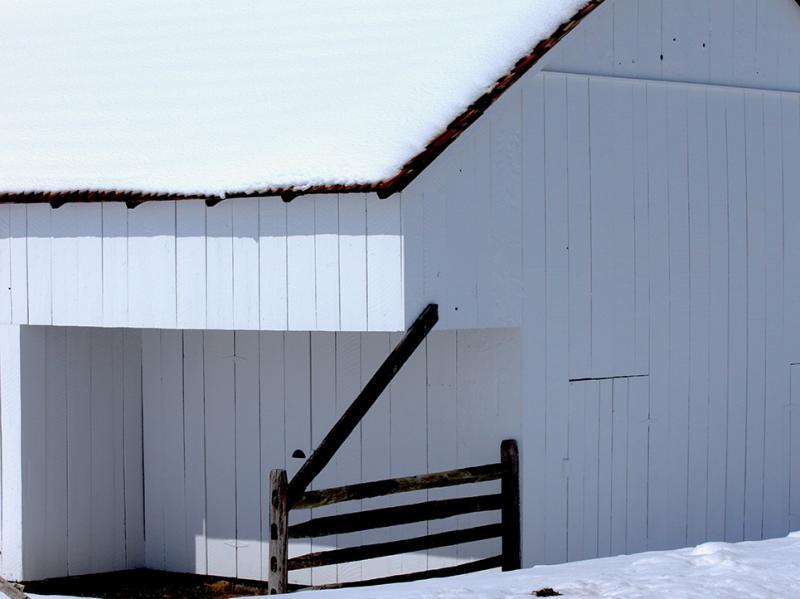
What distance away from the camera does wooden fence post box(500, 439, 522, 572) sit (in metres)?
11.5

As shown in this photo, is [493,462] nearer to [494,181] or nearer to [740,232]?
[494,181]

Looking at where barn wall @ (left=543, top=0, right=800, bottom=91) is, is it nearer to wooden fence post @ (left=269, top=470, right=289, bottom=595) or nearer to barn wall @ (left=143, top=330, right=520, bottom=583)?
barn wall @ (left=143, top=330, right=520, bottom=583)

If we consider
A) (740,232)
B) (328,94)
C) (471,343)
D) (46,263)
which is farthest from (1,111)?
(740,232)

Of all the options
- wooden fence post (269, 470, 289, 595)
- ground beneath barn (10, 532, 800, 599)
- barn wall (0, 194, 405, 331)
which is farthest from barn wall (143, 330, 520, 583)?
ground beneath barn (10, 532, 800, 599)

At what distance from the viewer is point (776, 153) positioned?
13461 mm

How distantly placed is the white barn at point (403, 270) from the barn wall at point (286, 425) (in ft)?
0.08

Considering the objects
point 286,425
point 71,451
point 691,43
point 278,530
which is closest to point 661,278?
point 691,43

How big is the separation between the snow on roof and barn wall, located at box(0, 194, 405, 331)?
218 millimetres

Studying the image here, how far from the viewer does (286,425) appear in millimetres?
13227

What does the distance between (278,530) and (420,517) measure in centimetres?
114

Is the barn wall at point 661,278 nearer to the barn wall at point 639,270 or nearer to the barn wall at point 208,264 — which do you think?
the barn wall at point 639,270

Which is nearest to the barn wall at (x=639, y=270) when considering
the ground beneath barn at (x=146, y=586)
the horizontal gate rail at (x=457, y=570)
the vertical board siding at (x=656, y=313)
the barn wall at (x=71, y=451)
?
the vertical board siding at (x=656, y=313)

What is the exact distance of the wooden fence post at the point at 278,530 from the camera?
35.5 feet

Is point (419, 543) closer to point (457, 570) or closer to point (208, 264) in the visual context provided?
point (457, 570)
